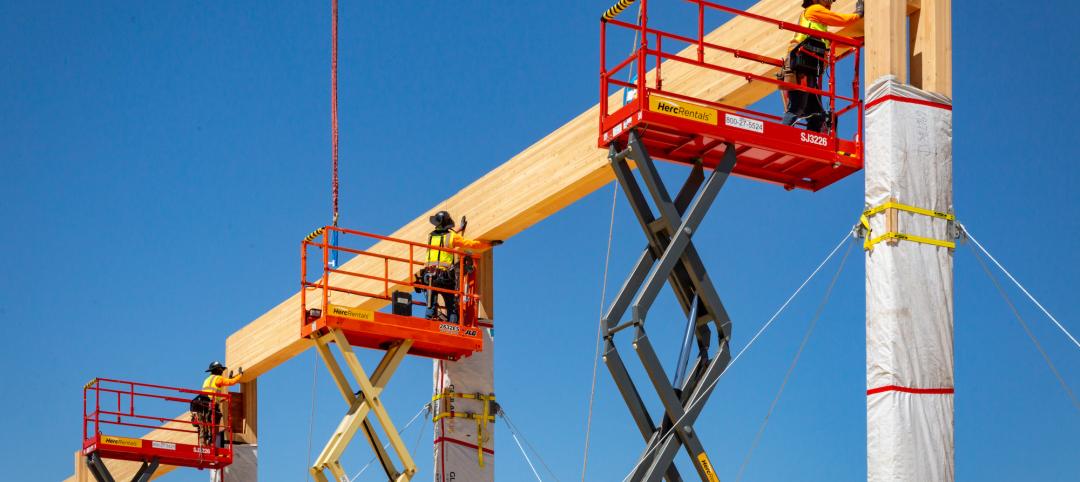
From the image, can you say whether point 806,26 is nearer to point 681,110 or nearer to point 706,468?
point 681,110

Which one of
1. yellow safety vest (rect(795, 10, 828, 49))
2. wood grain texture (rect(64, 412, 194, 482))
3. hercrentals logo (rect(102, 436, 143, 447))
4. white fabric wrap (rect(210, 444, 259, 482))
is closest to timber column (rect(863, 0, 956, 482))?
yellow safety vest (rect(795, 10, 828, 49))

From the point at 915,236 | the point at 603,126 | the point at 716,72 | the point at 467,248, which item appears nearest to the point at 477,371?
the point at 467,248

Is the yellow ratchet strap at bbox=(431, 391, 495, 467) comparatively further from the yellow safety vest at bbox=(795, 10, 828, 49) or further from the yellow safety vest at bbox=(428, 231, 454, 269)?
the yellow safety vest at bbox=(795, 10, 828, 49)

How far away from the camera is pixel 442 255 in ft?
71.3

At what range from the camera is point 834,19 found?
15117mm

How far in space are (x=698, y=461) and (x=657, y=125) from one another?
10.5ft

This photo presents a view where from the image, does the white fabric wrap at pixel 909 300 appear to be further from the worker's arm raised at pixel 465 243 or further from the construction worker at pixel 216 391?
the construction worker at pixel 216 391

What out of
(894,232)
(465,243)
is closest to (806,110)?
(894,232)

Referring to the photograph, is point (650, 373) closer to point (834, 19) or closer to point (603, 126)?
point (603, 126)

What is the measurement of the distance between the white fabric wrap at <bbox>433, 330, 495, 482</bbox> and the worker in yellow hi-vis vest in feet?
26.2

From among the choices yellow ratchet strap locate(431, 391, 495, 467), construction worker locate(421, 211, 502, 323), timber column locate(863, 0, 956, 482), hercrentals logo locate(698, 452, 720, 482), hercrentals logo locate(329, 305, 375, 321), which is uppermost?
construction worker locate(421, 211, 502, 323)

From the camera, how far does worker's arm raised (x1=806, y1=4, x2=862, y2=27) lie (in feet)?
49.5

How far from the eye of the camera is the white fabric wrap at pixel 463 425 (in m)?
21.6

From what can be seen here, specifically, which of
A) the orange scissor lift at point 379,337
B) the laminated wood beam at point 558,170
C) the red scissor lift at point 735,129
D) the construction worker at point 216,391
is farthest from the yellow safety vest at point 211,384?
the red scissor lift at point 735,129
